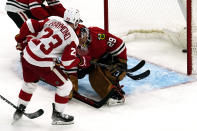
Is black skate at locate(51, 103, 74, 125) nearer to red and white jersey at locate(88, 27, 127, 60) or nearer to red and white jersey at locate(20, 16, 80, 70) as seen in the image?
red and white jersey at locate(20, 16, 80, 70)

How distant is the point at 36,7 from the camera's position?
4176 millimetres

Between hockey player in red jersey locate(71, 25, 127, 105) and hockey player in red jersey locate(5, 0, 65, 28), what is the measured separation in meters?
0.61

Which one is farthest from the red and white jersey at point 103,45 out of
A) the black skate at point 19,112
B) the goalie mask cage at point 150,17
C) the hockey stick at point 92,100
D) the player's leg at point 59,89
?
the goalie mask cage at point 150,17

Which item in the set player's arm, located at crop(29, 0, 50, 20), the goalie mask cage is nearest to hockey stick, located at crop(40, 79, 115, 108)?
player's arm, located at crop(29, 0, 50, 20)

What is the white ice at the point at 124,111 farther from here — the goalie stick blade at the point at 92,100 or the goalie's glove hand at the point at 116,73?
the goalie's glove hand at the point at 116,73

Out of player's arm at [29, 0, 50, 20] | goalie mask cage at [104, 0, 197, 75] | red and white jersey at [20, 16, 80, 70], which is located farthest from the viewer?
goalie mask cage at [104, 0, 197, 75]

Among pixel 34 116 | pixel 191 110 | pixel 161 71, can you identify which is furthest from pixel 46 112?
pixel 161 71

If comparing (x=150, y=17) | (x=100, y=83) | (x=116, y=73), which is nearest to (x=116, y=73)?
(x=116, y=73)

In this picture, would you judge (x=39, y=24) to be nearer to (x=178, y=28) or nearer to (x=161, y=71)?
(x=161, y=71)

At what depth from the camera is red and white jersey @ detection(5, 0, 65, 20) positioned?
418 cm

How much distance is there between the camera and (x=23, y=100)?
10.6 ft

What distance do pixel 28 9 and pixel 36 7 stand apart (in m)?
0.17

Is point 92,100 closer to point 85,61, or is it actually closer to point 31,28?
point 85,61

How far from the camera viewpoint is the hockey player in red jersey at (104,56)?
3691 mm
